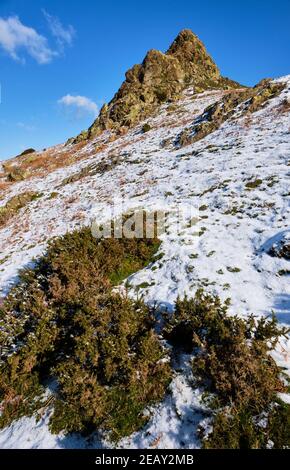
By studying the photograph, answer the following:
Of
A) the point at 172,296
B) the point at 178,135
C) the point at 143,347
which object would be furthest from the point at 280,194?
the point at 178,135

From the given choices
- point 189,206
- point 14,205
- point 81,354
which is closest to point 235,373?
point 81,354

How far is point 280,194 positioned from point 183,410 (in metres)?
9.30

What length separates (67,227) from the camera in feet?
48.3

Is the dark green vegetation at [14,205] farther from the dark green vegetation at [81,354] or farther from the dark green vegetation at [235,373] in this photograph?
the dark green vegetation at [235,373]

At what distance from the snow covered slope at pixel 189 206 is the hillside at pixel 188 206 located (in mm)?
34

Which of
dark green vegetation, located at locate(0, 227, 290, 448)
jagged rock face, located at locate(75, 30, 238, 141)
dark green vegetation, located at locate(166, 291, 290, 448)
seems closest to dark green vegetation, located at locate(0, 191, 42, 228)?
dark green vegetation, located at locate(0, 227, 290, 448)

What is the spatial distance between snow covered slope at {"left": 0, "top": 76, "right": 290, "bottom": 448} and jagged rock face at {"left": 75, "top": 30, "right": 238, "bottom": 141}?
13.3 metres

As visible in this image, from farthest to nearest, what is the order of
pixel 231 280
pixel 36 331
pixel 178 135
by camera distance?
pixel 178 135 → pixel 231 280 → pixel 36 331

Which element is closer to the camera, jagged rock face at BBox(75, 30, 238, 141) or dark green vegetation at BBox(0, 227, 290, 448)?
dark green vegetation at BBox(0, 227, 290, 448)

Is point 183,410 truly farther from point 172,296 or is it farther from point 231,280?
point 231,280

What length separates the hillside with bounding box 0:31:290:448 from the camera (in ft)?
19.3

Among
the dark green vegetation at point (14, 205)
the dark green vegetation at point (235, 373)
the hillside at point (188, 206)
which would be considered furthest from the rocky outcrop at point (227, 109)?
the dark green vegetation at point (235, 373)

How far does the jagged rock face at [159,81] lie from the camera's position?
39.5 m

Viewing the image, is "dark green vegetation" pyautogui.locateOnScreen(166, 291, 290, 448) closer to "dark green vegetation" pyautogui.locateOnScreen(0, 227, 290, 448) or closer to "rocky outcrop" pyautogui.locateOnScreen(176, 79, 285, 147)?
"dark green vegetation" pyautogui.locateOnScreen(0, 227, 290, 448)
